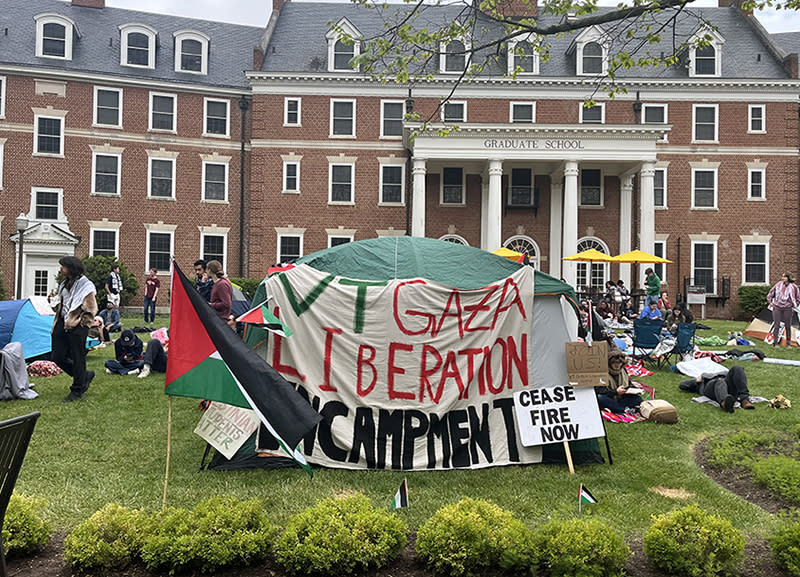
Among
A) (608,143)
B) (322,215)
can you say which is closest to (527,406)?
(608,143)

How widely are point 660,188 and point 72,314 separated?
1055 inches

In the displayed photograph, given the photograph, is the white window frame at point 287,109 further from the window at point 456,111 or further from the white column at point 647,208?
the white column at point 647,208

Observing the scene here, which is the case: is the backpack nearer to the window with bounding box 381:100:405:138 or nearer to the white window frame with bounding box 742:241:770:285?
the window with bounding box 381:100:405:138

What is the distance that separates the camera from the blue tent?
10930mm

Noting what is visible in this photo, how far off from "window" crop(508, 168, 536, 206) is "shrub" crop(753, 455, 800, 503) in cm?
2290

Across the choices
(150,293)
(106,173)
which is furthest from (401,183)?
(150,293)

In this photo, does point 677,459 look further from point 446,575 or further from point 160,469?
point 160,469

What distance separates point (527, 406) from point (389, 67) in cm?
502

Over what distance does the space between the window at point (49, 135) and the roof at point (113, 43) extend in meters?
2.25

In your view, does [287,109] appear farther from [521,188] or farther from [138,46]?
[521,188]

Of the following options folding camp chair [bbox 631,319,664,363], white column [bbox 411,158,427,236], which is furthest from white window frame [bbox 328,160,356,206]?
folding camp chair [bbox 631,319,664,363]

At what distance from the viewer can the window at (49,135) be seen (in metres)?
26.9

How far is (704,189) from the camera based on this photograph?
28.5 metres

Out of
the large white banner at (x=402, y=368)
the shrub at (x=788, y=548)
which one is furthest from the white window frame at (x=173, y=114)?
the shrub at (x=788, y=548)
